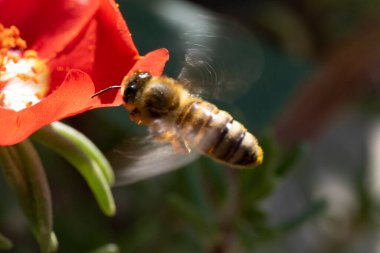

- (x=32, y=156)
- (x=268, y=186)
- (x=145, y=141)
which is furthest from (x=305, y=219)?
(x=32, y=156)

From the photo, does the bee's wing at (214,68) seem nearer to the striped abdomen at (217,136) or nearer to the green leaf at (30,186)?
the striped abdomen at (217,136)

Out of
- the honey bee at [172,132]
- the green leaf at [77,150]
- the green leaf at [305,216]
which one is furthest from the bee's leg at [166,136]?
the green leaf at [305,216]

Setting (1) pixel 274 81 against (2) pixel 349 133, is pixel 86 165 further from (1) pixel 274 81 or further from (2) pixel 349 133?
(2) pixel 349 133

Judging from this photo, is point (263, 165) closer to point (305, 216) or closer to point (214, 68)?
point (305, 216)

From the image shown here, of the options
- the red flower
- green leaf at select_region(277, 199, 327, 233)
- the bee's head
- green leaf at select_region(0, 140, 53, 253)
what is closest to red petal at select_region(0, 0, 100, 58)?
the red flower

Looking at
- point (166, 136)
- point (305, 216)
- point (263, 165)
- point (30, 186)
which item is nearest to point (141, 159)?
point (166, 136)
